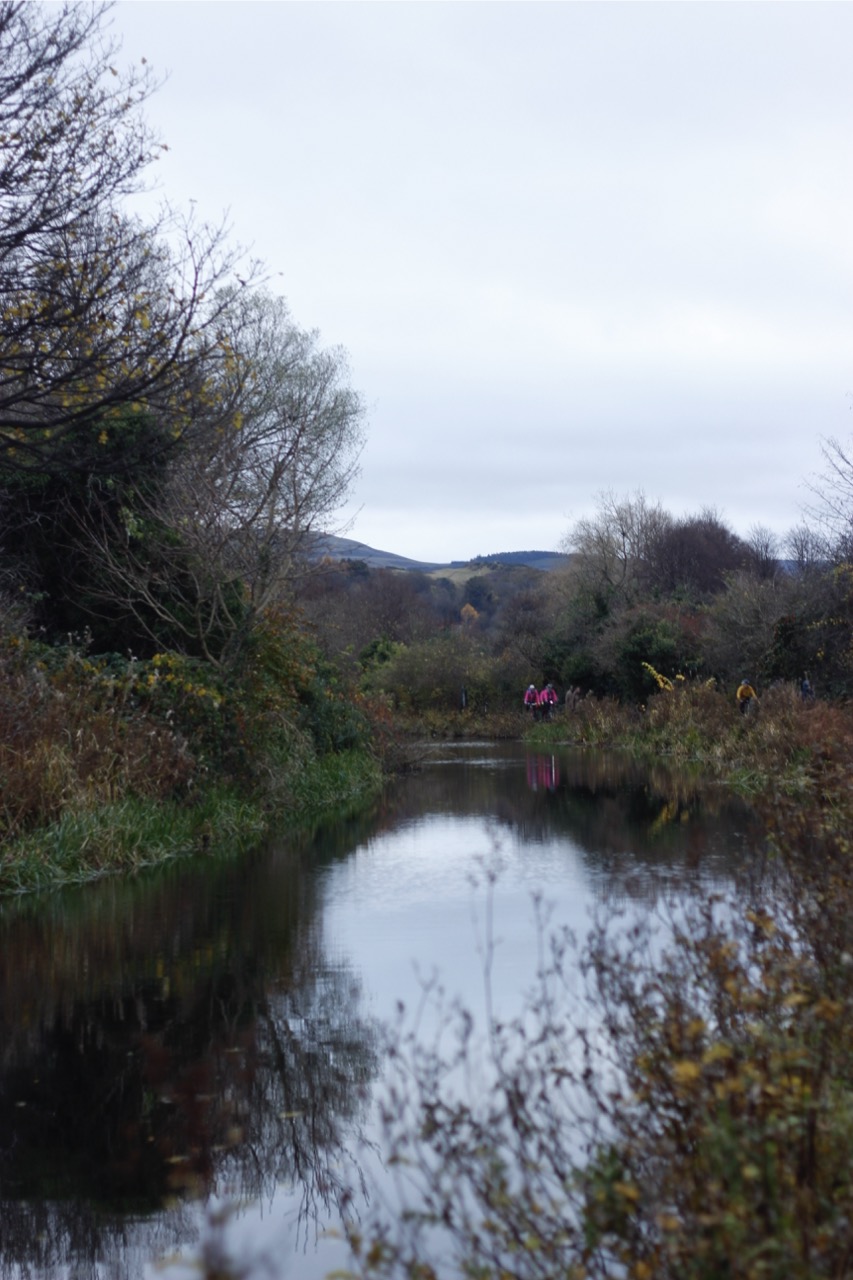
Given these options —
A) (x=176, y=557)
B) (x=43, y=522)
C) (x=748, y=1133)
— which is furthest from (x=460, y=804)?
(x=748, y=1133)

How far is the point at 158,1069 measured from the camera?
7.61 m

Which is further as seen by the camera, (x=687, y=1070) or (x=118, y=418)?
(x=118, y=418)

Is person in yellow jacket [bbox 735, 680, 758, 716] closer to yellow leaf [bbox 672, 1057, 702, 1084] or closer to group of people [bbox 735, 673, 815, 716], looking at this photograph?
group of people [bbox 735, 673, 815, 716]

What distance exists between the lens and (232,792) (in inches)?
799

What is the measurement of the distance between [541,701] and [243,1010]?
47.0 meters

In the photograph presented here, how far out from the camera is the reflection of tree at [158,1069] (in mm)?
5871

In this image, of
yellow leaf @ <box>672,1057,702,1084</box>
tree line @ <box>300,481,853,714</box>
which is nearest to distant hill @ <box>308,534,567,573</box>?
tree line @ <box>300,481,853,714</box>

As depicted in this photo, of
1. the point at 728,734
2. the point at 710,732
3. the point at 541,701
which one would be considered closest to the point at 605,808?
the point at 728,734

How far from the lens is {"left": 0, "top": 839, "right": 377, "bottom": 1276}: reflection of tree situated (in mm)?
5871

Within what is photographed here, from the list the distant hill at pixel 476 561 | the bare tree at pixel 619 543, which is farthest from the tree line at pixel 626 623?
the distant hill at pixel 476 561

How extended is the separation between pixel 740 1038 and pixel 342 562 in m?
20.7

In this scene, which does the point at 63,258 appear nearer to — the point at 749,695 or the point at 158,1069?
the point at 158,1069

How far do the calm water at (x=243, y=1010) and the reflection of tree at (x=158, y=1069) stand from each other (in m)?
0.02

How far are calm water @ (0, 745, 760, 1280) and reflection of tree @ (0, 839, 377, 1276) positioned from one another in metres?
0.02
